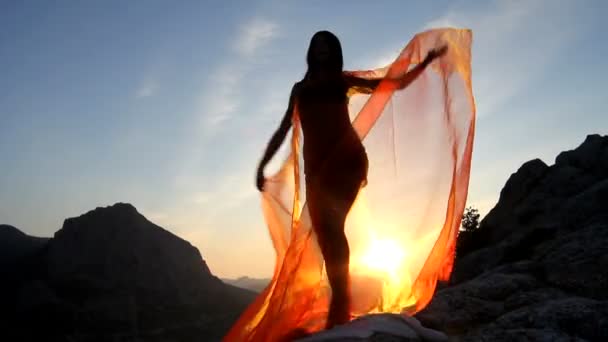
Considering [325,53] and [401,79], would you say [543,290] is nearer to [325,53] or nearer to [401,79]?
[401,79]

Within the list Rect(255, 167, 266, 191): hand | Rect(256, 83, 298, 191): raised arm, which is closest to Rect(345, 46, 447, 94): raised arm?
Rect(256, 83, 298, 191): raised arm

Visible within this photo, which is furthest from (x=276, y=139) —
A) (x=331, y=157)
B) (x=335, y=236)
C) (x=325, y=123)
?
(x=335, y=236)

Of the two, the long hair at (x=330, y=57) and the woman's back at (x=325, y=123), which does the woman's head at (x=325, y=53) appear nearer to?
the long hair at (x=330, y=57)

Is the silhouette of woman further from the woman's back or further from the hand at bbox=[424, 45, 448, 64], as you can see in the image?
the hand at bbox=[424, 45, 448, 64]

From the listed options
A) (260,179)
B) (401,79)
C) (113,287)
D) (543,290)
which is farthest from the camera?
(113,287)

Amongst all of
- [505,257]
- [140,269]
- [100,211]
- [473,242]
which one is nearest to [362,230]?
[505,257]

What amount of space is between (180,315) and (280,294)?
94.6m

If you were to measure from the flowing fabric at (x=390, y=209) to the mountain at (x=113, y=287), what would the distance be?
78612mm

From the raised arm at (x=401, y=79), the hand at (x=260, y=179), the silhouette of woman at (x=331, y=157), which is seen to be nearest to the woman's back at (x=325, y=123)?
the silhouette of woman at (x=331, y=157)

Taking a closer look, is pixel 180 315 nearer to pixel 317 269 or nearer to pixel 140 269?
pixel 140 269

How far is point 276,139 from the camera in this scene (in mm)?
4922

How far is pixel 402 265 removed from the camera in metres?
4.57

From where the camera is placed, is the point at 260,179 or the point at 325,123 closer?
the point at 325,123

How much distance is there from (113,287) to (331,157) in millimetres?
102557
